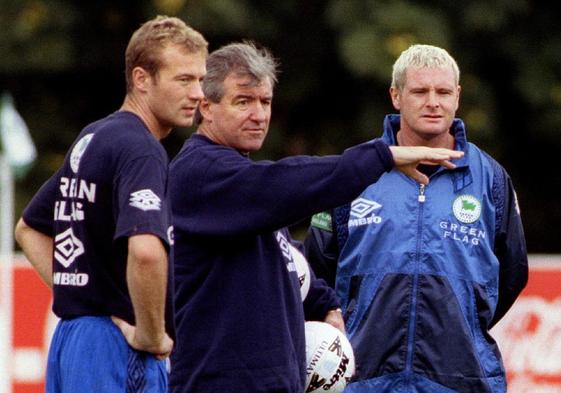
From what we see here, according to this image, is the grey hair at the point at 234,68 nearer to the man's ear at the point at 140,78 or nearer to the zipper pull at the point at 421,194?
the man's ear at the point at 140,78

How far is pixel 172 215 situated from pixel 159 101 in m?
0.48

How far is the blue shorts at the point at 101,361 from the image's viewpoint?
18.6 ft

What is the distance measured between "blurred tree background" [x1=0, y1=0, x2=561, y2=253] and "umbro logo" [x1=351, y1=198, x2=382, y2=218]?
961 cm

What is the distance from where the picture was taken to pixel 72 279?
5.68 m

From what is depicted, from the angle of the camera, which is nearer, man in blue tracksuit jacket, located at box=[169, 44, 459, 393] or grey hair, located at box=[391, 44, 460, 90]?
man in blue tracksuit jacket, located at box=[169, 44, 459, 393]

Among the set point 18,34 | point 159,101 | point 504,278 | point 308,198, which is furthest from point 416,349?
point 18,34

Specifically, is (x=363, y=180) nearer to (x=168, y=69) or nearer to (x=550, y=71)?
(x=168, y=69)

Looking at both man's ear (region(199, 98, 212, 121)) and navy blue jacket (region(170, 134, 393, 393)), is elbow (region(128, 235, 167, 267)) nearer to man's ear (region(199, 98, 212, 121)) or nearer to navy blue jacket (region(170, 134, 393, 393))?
navy blue jacket (region(170, 134, 393, 393))

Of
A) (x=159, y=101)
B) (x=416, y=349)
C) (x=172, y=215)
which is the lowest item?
(x=416, y=349)

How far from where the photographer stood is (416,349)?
21.6ft

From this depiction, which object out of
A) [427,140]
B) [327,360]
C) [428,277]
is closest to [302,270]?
[327,360]

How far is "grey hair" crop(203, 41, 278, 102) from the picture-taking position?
6.15 metres

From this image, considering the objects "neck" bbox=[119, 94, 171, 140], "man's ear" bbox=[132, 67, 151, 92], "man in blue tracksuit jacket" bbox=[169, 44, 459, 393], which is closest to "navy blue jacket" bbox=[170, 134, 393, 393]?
"man in blue tracksuit jacket" bbox=[169, 44, 459, 393]

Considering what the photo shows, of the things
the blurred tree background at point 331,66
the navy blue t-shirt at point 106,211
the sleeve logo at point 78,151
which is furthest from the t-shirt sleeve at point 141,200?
the blurred tree background at point 331,66
